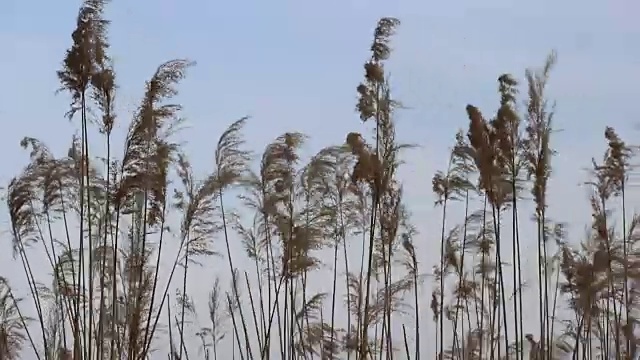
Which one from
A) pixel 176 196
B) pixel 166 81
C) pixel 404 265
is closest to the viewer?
pixel 166 81

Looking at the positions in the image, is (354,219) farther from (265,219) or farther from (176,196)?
(176,196)

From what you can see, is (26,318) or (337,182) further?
(337,182)

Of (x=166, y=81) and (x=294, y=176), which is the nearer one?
(x=166, y=81)

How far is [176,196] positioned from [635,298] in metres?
3.46

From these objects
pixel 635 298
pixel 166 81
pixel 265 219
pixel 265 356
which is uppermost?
pixel 166 81

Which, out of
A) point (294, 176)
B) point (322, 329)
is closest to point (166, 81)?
point (294, 176)

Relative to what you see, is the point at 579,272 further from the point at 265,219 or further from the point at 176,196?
the point at 176,196

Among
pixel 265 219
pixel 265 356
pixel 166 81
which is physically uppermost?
pixel 166 81

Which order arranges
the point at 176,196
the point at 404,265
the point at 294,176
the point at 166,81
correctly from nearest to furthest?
the point at 166,81 < the point at 176,196 < the point at 294,176 < the point at 404,265

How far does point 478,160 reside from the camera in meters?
6.06

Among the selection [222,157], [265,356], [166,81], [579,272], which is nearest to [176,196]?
[222,157]

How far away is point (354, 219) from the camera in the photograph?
21.7 feet

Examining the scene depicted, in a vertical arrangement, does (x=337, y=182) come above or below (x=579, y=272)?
above

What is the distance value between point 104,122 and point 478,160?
236 cm
